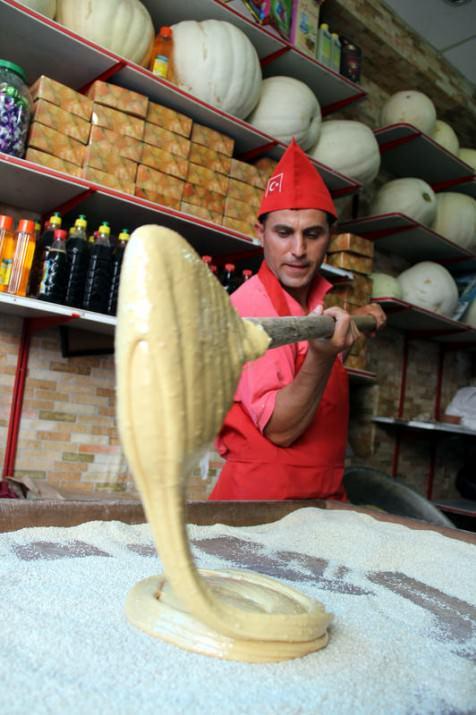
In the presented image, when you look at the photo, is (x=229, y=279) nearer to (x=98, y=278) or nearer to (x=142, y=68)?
(x=98, y=278)

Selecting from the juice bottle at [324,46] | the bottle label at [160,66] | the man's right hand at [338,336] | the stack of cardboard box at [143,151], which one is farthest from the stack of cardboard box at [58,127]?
the juice bottle at [324,46]

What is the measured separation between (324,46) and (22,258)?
2.22 metres

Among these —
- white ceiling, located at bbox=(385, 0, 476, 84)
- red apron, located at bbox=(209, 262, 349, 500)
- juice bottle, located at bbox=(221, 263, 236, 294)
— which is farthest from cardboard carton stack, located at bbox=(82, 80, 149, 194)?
white ceiling, located at bbox=(385, 0, 476, 84)

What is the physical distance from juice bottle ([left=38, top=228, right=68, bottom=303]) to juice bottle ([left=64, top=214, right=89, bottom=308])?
0.02 m

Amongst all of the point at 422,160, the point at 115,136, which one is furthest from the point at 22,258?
the point at 422,160

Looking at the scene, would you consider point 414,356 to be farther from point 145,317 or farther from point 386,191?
point 145,317

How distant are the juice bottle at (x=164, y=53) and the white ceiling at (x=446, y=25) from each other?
2.10 metres

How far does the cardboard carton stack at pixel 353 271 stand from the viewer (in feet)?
10.4

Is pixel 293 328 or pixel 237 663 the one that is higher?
pixel 293 328

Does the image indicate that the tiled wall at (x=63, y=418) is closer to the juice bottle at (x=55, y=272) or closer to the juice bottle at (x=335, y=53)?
the juice bottle at (x=55, y=272)

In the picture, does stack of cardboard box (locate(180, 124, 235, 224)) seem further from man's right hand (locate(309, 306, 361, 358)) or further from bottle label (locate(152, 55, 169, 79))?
man's right hand (locate(309, 306, 361, 358))

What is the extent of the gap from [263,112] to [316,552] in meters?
2.31

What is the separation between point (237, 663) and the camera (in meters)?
0.59

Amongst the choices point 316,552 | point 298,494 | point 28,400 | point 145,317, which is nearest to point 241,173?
point 28,400
